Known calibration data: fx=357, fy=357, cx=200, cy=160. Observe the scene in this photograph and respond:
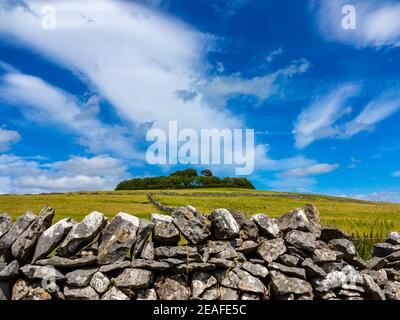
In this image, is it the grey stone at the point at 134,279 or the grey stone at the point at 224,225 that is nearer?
the grey stone at the point at 134,279

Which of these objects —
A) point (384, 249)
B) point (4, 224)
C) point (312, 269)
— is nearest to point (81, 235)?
point (4, 224)

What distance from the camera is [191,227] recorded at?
7.01 metres

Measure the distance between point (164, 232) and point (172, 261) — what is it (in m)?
0.62

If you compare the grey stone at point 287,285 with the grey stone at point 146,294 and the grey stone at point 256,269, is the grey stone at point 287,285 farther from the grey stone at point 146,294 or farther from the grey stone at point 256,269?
the grey stone at point 146,294

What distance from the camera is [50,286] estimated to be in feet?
20.6

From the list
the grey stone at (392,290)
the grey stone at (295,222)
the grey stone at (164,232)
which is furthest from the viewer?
the grey stone at (392,290)

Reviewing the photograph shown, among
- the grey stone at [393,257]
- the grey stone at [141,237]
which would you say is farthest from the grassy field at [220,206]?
the grey stone at [141,237]

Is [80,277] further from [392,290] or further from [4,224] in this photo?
[392,290]

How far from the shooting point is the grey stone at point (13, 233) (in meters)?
6.77

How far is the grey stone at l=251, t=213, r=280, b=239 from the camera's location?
24.5 ft

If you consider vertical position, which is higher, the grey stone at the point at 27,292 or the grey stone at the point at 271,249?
the grey stone at the point at 271,249

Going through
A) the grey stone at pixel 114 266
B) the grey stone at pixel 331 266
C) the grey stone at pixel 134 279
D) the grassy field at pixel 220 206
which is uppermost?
the grassy field at pixel 220 206

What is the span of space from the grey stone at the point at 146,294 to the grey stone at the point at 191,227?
3.84 ft
